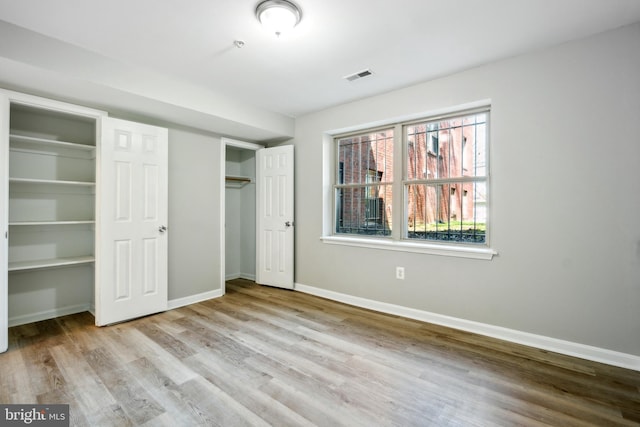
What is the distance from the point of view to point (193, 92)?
3166 millimetres

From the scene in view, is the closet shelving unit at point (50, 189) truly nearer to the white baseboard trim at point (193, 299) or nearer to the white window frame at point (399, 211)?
the white baseboard trim at point (193, 299)

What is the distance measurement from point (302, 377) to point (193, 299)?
2235 mm

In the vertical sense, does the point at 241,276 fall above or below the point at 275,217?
below

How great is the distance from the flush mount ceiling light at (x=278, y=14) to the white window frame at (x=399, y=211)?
1.76 metres

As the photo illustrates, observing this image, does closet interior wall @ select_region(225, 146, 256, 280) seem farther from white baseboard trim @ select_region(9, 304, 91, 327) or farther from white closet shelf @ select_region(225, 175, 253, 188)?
white baseboard trim @ select_region(9, 304, 91, 327)

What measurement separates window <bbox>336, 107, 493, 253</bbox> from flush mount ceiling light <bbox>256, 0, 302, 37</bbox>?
1819 millimetres

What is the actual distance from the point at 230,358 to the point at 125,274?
1.61 m

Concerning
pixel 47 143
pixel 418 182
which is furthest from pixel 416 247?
pixel 47 143

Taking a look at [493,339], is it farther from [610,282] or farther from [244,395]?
[244,395]

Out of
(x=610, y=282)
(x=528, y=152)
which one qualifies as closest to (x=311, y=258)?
(x=528, y=152)

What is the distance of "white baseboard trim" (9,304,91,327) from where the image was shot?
300cm

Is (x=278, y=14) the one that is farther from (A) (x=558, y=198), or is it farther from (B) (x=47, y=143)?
(B) (x=47, y=143)

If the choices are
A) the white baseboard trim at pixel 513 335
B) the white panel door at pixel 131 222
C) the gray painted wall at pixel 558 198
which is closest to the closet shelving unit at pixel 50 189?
the white panel door at pixel 131 222

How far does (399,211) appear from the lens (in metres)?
3.48
